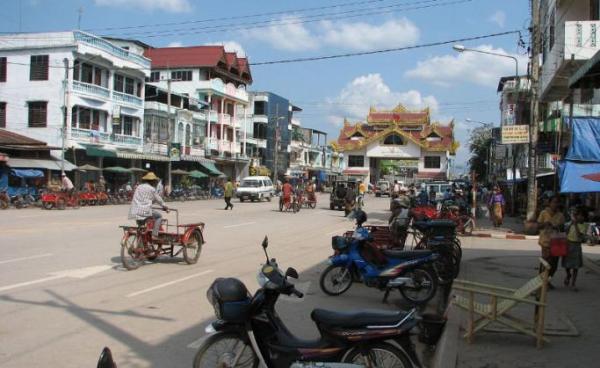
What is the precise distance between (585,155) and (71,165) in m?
29.6

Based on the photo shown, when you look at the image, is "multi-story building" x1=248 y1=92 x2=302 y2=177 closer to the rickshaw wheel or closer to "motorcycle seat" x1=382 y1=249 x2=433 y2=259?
the rickshaw wheel

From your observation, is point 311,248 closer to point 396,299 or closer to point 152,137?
point 396,299

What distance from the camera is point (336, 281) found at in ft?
30.7

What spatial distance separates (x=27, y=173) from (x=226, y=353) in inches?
1204

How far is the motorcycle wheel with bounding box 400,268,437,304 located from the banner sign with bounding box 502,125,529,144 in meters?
15.3

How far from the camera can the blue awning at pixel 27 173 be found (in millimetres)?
31312

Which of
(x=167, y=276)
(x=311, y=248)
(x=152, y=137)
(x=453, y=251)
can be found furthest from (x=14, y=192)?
(x=453, y=251)

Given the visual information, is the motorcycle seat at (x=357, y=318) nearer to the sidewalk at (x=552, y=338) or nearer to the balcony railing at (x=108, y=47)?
the sidewalk at (x=552, y=338)

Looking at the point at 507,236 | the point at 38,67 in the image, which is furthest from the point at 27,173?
the point at 507,236

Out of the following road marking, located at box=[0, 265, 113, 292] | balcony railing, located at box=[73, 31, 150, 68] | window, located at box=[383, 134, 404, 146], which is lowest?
road marking, located at box=[0, 265, 113, 292]

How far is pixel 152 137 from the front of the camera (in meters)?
47.0

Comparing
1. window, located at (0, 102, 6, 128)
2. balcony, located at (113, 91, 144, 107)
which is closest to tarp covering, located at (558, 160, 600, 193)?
balcony, located at (113, 91, 144, 107)

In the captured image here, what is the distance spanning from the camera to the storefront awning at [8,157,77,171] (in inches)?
1236

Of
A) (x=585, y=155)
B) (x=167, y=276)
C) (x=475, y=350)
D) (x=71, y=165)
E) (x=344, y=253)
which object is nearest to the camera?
(x=475, y=350)
